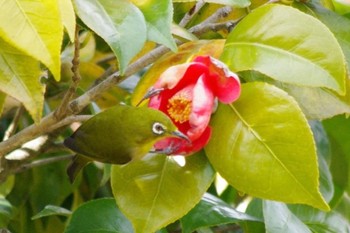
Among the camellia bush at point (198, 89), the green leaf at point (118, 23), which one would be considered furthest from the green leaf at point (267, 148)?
the green leaf at point (118, 23)

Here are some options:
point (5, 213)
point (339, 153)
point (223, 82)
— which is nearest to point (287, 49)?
point (223, 82)

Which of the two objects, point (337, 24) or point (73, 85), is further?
point (337, 24)

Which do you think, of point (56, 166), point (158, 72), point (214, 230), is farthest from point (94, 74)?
point (158, 72)

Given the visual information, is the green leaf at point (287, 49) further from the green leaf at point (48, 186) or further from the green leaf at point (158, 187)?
the green leaf at point (48, 186)

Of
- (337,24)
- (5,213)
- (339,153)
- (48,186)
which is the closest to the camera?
(337,24)

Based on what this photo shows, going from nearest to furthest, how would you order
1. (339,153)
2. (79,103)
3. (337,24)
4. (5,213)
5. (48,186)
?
(79,103)
(337,24)
(5,213)
(48,186)
(339,153)

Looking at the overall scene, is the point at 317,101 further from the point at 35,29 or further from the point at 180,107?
the point at 35,29
